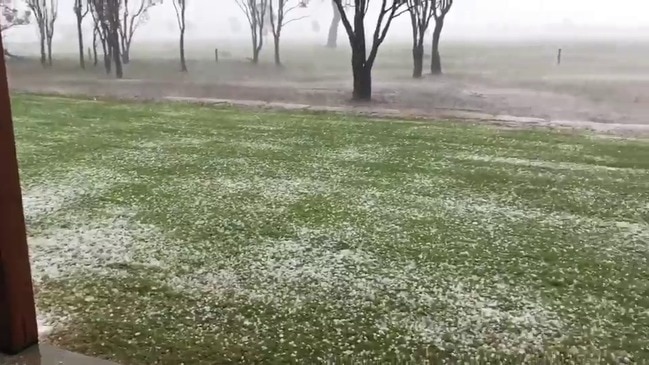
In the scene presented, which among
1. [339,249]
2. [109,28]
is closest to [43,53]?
[109,28]

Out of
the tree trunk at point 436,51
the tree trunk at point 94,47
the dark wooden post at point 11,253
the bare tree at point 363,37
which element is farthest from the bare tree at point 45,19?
the dark wooden post at point 11,253

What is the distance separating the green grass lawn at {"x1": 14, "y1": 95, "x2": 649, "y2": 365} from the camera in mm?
1990

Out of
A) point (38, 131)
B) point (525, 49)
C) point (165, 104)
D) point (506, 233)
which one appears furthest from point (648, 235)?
point (525, 49)

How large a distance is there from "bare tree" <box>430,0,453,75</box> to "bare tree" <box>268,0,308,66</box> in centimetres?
318

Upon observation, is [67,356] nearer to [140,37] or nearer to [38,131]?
[38,131]

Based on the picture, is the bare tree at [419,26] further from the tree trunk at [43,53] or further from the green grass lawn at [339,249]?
the tree trunk at [43,53]

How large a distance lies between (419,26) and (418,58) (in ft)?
1.65

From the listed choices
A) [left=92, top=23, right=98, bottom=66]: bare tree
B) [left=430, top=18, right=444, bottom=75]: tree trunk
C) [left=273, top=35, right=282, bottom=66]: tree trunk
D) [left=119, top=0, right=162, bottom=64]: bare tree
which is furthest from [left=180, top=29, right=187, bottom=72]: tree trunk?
[left=430, top=18, right=444, bottom=75]: tree trunk

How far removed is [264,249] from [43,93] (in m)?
7.66

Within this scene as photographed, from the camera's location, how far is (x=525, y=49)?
10.6 m

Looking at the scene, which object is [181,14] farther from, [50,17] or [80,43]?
[50,17]

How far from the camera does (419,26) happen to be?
10.0 m

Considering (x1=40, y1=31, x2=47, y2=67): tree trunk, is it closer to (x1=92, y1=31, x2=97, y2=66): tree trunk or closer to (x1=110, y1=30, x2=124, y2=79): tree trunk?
(x1=92, y1=31, x2=97, y2=66): tree trunk

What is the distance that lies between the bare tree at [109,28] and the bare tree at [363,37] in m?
4.87
